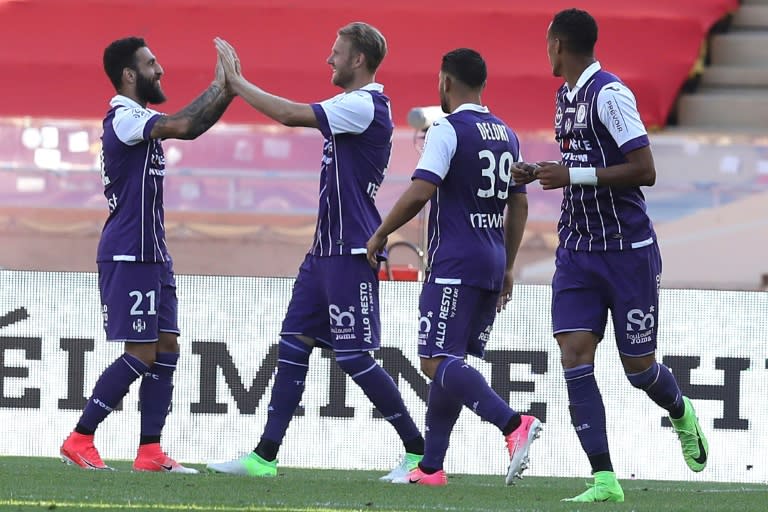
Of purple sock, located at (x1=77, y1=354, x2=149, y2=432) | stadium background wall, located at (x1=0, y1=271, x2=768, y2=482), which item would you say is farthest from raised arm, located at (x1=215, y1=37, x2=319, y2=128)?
stadium background wall, located at (x1=0, y1=271, x2=768, y2=482)

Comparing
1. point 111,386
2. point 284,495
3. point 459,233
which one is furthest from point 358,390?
point 284,495

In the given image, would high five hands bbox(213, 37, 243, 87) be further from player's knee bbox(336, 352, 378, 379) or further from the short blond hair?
player's knee bbox(336, 352, 378, 379)

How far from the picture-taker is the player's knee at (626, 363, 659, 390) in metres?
5.92

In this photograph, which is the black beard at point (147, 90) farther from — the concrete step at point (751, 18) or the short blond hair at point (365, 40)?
the concrete step at point (751, 18)

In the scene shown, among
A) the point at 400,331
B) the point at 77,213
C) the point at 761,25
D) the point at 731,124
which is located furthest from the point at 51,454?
the point at 761,25

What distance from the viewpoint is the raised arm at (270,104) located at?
6.05 metres

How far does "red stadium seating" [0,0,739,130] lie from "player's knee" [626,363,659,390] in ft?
29.9

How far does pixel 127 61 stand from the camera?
682cm

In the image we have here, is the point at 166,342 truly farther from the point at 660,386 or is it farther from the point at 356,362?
the point at 660,386

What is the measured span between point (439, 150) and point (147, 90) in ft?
5.14

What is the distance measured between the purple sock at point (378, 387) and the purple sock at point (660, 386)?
995mm

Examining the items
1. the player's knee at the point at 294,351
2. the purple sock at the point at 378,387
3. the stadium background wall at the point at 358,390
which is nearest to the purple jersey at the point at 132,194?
the player's knee at the point at 294,351

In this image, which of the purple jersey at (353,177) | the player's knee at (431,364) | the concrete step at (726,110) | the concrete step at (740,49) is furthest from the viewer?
the concrete step at (740,49)

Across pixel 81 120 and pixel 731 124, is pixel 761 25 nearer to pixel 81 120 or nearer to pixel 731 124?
pixel 731 124
